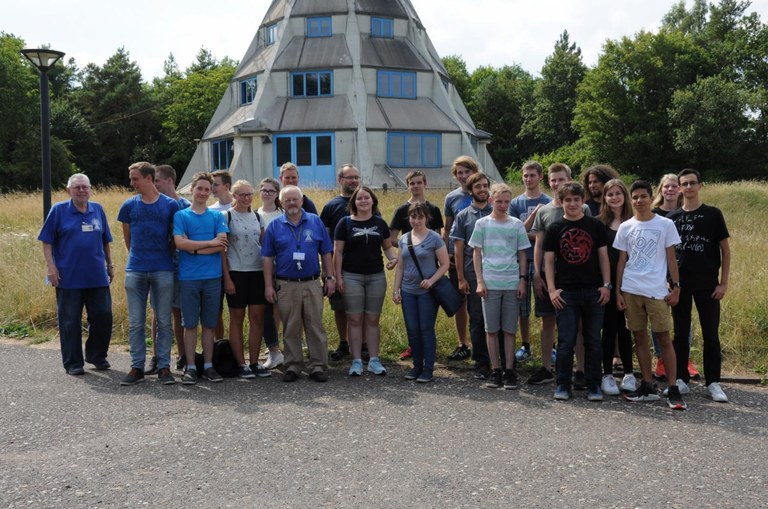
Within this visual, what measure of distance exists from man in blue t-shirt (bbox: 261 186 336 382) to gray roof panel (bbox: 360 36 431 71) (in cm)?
2511

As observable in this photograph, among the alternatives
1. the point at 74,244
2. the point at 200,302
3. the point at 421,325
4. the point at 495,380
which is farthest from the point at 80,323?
the point at 495,380

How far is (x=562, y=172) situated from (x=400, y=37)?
90.1ft

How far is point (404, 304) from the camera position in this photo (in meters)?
7.19

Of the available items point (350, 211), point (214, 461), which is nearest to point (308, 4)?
point (350, 211)

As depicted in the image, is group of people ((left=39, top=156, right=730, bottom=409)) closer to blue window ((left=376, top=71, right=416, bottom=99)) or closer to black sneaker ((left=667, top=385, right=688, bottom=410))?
black sneaker ((left=667, top=385, right=688, bottom=410))

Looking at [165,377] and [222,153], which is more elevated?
[222,153]

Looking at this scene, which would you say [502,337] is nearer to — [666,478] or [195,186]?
[666,478]

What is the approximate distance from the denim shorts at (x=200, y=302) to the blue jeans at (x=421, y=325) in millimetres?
1974

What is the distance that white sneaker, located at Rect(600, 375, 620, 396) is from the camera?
20.8 ft

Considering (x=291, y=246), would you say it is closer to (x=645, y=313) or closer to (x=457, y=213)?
(x=457, y=213)

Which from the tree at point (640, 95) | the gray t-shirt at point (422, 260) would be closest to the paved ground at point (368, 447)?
the gray t-shirt at point (422, 260)

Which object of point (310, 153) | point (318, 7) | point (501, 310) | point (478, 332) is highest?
point (318, 7)

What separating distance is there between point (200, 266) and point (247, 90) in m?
27.7

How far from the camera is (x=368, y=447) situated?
495 cm
